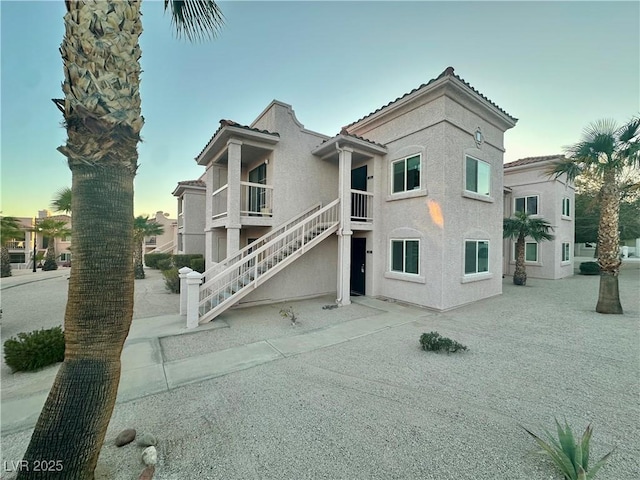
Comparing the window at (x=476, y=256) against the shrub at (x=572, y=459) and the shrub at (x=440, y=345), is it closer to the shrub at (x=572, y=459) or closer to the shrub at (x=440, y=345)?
the shrub at (x=440, y=345)

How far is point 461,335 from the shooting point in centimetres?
716

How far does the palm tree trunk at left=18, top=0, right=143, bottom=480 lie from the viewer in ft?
7.80

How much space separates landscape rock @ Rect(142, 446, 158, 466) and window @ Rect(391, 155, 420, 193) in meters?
10.1

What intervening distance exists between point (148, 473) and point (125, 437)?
0.78 m

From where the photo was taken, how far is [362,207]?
1181 cm

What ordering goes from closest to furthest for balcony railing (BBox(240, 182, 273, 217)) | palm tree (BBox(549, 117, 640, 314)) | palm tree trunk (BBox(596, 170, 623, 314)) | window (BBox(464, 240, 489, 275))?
palm tree (BBox(549, 117, 640, 314)) → palm tree trunk (BBox(596, 170, 623, 314)) → window (BBox(464, 240, 489, 275)) → balcony railing (BBox(240, 182, 273, 217))

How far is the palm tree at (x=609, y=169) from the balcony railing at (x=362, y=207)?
7326 mm

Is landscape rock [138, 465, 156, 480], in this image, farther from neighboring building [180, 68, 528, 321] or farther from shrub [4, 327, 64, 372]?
neighboring building [180, 68, 528, 321]

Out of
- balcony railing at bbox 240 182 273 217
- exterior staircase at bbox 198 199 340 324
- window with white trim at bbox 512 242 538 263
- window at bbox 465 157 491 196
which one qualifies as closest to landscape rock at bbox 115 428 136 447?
exterior staircase at bbox 198 199 340 324

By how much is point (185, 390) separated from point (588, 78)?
16.2 meters

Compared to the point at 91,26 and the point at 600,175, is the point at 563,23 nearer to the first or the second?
the point at 600,175

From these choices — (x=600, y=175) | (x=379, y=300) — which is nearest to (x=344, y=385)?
(x=379, y=300)

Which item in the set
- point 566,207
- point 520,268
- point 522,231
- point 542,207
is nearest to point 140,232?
point 522,231

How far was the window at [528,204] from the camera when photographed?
17422 millimetres
